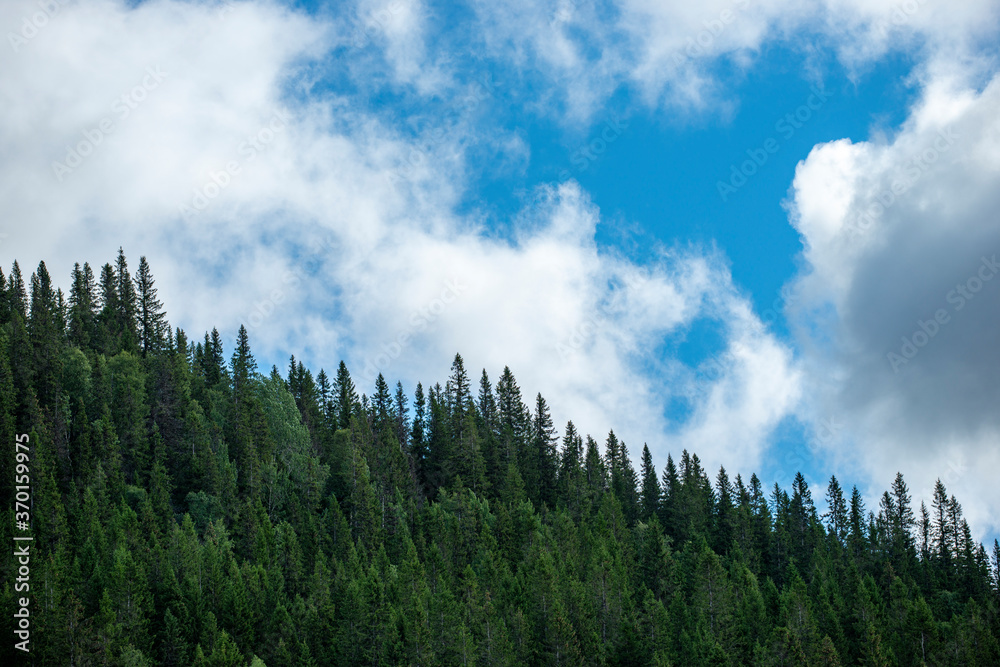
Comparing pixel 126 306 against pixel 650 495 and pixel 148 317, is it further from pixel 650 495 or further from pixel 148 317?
pixel 650 495

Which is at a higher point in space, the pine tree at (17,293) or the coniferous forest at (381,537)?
the pine tree at (17,293)

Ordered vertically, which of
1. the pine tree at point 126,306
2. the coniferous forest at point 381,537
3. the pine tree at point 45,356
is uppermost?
the pine tree at point 126,306

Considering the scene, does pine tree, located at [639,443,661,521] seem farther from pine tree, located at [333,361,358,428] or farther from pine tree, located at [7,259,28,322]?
pine tree, located at [7,259,28,322]

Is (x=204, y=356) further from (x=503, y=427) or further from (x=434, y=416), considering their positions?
(x=503, y=427)

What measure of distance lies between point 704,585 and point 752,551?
40176 mm

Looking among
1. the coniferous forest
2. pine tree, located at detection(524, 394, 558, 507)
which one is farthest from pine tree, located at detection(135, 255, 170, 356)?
pine tree, located at detection(524, 394, 558, 507)

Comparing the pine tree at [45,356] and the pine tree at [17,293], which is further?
the pine tree at [17,293]

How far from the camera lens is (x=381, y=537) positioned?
4400 inches

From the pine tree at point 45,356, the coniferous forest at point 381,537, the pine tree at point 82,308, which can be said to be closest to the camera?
the coniferous forest at point 381,537

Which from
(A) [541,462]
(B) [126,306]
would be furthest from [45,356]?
(A) [541,462]

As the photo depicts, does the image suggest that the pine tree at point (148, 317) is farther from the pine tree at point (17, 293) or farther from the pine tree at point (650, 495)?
the pine tree at point (650, 495)

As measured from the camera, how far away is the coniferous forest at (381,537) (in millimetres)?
82562

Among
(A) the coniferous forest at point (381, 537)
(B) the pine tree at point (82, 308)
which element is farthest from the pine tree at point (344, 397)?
(B) the pine tree at point (82, 308)

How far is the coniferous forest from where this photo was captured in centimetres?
8256
